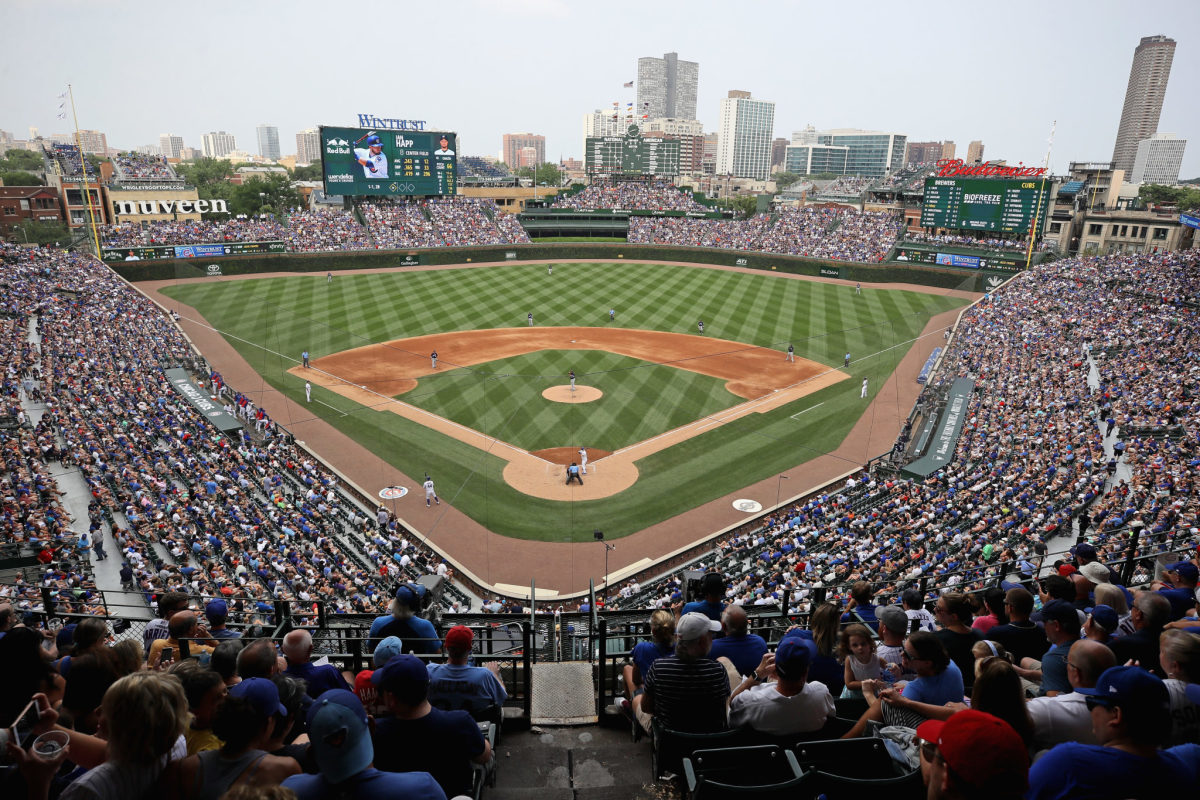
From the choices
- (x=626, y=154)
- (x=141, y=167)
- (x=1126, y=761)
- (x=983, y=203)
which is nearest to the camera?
(x=1126, y=761)

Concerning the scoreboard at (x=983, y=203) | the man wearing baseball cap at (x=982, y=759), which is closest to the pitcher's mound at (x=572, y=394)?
the man wearing baseball cap at (x=982, y=759)

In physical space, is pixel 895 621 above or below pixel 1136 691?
below

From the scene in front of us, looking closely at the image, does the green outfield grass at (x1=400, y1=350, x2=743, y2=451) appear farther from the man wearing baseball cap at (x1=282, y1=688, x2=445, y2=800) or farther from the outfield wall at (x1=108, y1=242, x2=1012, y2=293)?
the outfield wall at (x1=108, y1=242, x2=1012, y2=293)

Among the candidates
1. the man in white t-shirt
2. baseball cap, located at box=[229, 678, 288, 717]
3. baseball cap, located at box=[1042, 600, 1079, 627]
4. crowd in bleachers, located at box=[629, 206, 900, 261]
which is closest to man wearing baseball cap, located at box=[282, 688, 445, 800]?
baseball cap, located at box=[229, 678, 288, 717]

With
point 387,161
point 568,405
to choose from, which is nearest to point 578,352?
point 568,405

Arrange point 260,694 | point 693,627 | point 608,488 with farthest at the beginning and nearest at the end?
point 608,488
point 693,627
point 260,694

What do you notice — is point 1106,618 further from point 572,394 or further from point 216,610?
point 572,394

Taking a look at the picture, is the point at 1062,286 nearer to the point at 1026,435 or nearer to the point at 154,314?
the point at 1026,435

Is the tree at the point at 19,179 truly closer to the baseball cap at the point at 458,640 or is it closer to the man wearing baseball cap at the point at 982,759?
the baseball cap at the point at 458,640
